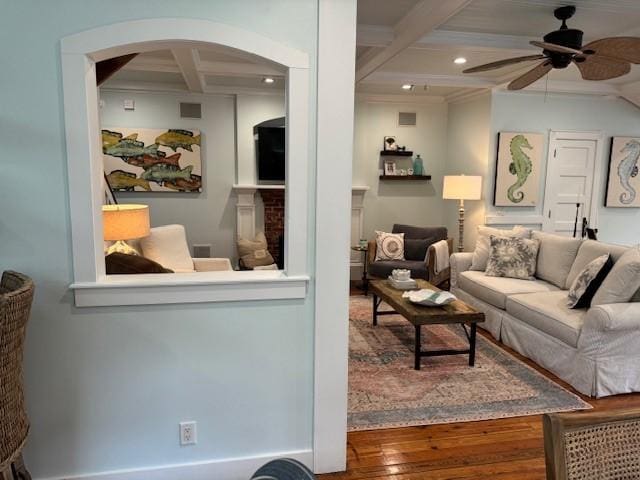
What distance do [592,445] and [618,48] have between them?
2784 mm

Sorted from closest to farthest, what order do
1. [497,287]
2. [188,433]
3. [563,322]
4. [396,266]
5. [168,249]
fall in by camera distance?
1. [188,433]
2. [563,322]
3. [168,249]
4. [497,287]
5. [396,266]

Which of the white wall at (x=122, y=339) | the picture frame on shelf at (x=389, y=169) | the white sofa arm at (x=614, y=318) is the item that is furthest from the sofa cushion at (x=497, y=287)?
the white wall at (x=122, y=339)

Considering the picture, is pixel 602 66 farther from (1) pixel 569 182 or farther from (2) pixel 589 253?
(1) pixel 569 182

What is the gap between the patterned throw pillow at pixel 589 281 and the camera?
346cm

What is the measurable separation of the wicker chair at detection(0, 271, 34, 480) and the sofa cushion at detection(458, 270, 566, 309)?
370 cm

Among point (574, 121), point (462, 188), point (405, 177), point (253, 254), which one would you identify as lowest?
point (253, 254)

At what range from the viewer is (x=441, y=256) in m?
5.50

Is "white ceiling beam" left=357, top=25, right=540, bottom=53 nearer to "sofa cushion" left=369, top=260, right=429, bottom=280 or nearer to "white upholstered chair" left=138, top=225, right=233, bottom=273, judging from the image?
"white upholstered chair" left=138, top=225, right=233, bottom=273

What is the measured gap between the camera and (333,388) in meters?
2.31

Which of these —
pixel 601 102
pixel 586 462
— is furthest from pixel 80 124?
pixel 601 102

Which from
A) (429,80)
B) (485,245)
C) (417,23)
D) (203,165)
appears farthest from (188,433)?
(429,80)

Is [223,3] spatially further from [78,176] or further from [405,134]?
[405,134]

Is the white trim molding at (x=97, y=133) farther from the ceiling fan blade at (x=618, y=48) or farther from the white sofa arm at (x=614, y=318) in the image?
the white sofa arm at (x=614, y=318)

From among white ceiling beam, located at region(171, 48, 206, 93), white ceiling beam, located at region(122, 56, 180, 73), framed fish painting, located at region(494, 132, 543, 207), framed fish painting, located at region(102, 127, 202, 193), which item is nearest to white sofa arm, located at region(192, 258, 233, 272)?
framed fish painting, located at region(102, 127, 202, 193)
